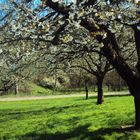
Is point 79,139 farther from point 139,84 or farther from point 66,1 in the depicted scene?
point 66,1

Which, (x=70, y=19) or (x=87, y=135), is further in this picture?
(x=87, y=135)

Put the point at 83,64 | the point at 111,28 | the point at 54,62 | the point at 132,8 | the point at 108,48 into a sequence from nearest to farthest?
1. the point at 132,8
2. the point at 111,28
3. the point at 108,48
4. the point at 54,62
5. the point at 83,64

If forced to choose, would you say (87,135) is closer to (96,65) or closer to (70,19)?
(70,19)

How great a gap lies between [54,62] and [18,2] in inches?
474

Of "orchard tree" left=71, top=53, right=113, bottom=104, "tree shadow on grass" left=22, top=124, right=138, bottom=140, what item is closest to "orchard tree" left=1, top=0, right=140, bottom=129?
"tree shadow on grass" left=22, top=124, right=138, bottom=140

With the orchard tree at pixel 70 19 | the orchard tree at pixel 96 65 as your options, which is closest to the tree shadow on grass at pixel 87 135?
the orchard tree at pixel 70 19

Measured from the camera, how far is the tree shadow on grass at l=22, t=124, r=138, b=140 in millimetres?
15645

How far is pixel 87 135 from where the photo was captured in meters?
16.5

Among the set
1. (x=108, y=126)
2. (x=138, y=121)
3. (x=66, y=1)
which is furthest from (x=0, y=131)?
(x=66, y=1)

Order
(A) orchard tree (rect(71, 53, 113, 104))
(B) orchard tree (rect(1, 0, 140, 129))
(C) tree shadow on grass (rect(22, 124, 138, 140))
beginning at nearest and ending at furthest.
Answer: (B) orchard tree (rect(1, 0, 140, 129)) → (C) tree shadow on grass (rect(22, 124, 138, 140)) → (A) orchard tree (rect(71, 53, 113, 104))

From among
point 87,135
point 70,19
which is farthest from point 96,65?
point 70,19

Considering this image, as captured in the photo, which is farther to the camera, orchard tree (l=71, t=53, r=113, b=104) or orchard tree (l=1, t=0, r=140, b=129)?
orchard tree (l=71, t=53, r=113, b=104)

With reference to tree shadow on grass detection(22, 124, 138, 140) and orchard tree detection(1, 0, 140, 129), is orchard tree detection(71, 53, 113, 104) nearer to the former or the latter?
tree shadow on grass detection(22, 124, 138, 140)

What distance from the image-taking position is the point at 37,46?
46.8 ft
